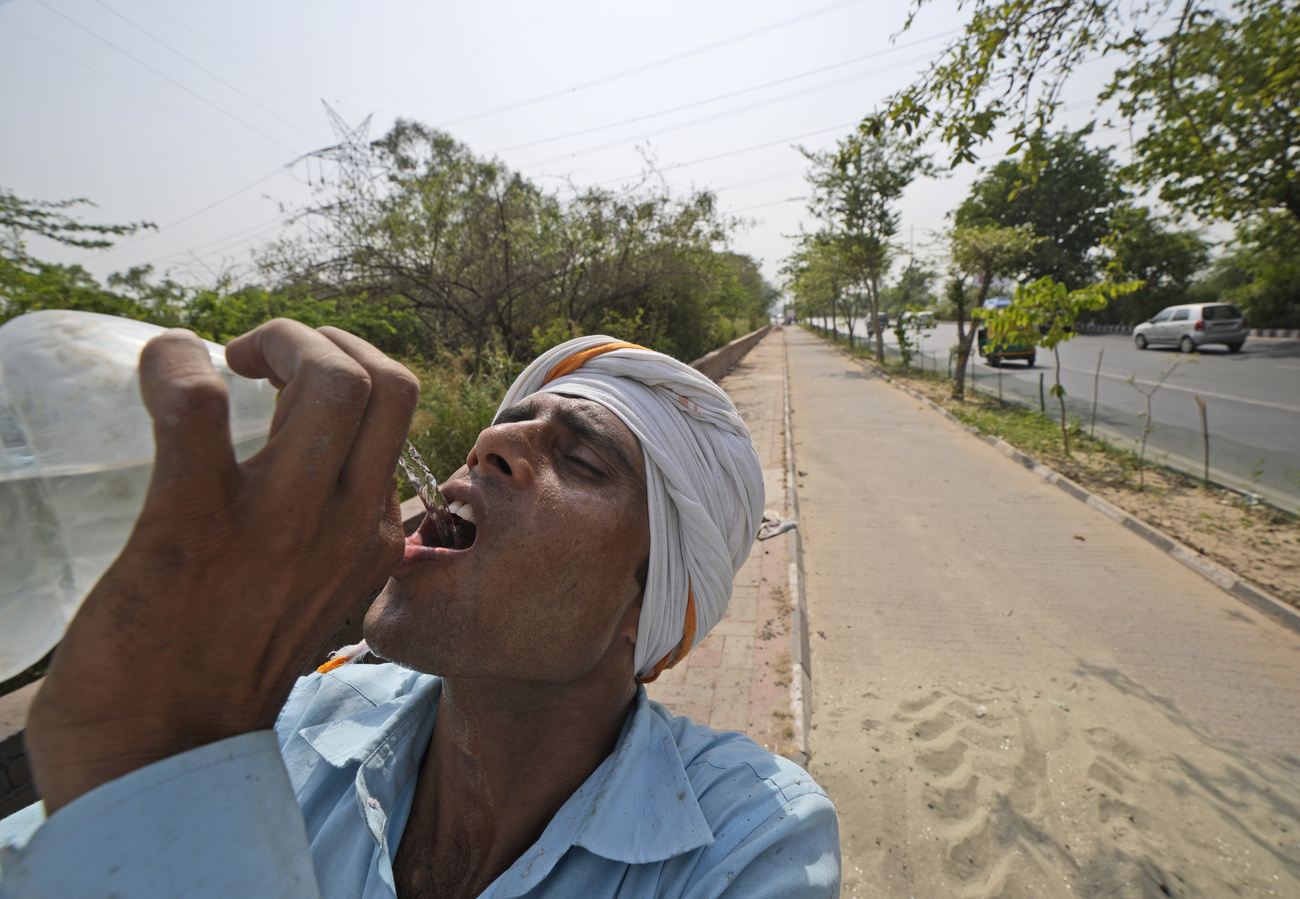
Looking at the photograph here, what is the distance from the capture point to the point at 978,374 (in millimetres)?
22469

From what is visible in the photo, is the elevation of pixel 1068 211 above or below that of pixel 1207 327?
above

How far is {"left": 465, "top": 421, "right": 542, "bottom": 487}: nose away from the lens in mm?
1302

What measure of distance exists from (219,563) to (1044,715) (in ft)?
15.6

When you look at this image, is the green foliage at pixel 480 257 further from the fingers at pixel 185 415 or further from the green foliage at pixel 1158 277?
the green foliage at pixel 1158 277

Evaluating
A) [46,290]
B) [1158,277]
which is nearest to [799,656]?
[46,290]

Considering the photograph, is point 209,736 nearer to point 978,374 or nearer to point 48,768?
point 48,768

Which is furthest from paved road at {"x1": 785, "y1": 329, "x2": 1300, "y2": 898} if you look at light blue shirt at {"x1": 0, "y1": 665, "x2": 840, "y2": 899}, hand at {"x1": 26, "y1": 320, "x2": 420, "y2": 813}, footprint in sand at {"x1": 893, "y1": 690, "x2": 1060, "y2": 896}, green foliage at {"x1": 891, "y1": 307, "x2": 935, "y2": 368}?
green foliage at {"x1": 891, "y1": 307, "x2": 935, "y2": 368}

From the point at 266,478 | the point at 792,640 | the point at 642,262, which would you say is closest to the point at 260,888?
the point at 266,478

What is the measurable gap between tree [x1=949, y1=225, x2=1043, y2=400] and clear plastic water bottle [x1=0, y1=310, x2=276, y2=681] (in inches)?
699

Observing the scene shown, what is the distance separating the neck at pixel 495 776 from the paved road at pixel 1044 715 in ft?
7.15

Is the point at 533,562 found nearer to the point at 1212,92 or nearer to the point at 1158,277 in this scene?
the point at 1212,92

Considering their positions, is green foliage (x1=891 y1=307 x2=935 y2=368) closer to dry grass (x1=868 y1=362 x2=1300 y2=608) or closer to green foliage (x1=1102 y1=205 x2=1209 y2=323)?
dry grass (x1=868 y1=362 x2=1300 y2=608)

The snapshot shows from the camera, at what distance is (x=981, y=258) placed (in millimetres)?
16859

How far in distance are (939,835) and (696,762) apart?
7.80 ft
